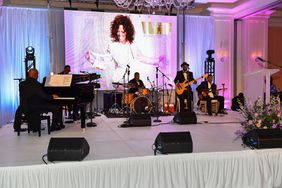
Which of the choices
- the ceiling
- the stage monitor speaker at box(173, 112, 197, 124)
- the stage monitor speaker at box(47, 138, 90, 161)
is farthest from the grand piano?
the ceiling

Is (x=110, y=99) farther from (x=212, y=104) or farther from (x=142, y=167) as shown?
(x=142, y=167)

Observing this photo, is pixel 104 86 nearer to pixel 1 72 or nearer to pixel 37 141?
pixel 1 72

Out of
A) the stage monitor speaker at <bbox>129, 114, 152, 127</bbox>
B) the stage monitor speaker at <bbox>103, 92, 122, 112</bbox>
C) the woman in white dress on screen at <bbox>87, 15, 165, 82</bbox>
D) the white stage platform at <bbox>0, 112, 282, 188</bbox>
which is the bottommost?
the white stage platform at <bbox>0, 112, 282, 188</bbox>

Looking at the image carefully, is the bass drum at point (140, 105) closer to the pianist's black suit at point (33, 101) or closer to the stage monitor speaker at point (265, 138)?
the pianist's black suit at point (33, 101)

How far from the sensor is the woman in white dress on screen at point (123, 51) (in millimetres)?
10039

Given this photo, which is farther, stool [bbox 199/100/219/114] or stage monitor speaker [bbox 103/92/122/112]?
stage monitor speaker [bbox 103/92/122/112]

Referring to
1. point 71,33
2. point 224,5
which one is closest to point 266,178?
point 71,33

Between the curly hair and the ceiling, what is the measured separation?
20.2 inches

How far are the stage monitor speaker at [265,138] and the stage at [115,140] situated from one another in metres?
0.21

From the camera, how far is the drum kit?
7629mm

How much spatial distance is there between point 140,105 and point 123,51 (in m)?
3.11

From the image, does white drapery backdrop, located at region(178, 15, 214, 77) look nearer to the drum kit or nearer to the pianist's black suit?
the drum kit

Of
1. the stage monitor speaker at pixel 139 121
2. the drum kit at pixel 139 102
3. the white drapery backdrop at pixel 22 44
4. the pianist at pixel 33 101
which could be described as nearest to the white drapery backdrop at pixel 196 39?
the drum kit at pixel 139 102

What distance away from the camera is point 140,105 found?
7656 mm
